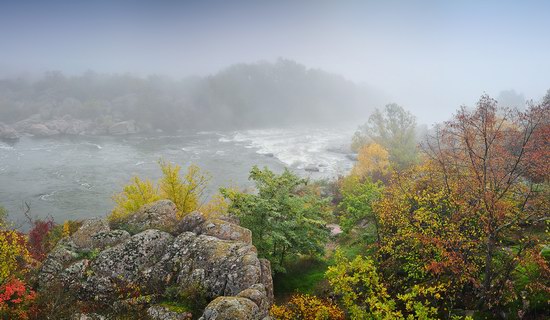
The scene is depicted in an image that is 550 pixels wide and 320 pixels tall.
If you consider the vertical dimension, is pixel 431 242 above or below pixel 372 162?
above

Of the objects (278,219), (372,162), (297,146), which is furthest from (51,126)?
(278,219)

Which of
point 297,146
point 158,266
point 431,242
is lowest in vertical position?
point 297,146

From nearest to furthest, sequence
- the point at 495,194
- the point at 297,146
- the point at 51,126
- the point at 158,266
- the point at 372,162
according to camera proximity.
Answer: the point at 495,194
the point at 158,266
the point at 372,162
the point at 297,146
the point at 51,126

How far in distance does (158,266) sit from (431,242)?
1349 cm

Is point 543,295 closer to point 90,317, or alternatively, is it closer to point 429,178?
point 429,178

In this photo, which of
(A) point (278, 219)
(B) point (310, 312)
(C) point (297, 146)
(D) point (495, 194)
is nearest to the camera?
(B) point (310, 312)

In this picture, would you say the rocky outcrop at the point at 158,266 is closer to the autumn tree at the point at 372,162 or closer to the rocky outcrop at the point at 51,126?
the autumn tree at the point at 372,162

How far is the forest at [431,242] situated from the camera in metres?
14.4

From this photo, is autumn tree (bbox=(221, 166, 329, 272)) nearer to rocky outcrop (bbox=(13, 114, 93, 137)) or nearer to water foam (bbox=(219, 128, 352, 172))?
water foam (bbox=(219, 128, 352, 172))

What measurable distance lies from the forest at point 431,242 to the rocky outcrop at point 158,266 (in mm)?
929

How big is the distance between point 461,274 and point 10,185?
269 ft

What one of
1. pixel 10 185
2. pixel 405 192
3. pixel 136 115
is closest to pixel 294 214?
pixel 405 192

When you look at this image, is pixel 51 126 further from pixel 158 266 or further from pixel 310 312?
pixel 310 312

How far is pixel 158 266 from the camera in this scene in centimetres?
1753
